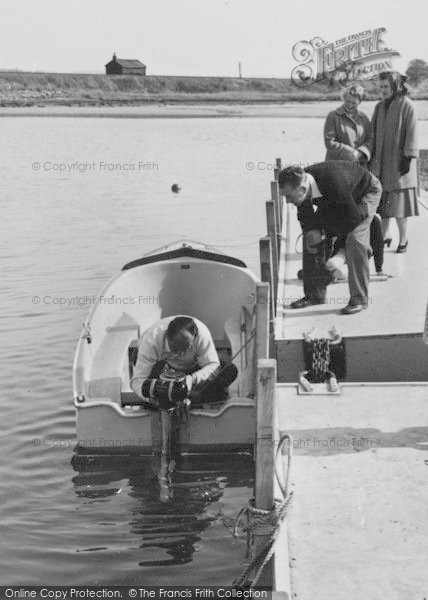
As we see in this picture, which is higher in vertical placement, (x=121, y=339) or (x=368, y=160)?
(x=368, y=160)

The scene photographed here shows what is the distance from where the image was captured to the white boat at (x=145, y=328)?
755cm

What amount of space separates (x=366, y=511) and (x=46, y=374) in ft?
19.3

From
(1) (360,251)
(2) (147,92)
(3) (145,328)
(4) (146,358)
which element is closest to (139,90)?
(2) (147,92)

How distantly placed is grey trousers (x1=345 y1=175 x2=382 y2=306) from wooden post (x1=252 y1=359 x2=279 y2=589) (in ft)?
10.7

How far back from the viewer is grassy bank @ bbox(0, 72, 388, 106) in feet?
303

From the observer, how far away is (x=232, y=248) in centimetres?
1873

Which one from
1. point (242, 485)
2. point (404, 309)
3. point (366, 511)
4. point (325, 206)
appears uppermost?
point (325, 206)

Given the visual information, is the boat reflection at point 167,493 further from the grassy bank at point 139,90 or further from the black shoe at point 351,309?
the grassy bank at point 139,90

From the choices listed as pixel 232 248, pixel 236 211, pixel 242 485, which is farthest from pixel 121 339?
pixel 236 211

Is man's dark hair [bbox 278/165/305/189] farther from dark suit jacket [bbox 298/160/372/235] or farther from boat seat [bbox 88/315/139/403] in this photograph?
boat seat [bbox 88/315/139/403]

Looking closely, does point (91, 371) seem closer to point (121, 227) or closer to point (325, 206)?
point (325, 206)

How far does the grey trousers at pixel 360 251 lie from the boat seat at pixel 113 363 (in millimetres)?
2324

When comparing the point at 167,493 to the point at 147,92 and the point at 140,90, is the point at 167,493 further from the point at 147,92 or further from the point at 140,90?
the point at 140,90

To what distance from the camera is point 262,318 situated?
6.59 metres
